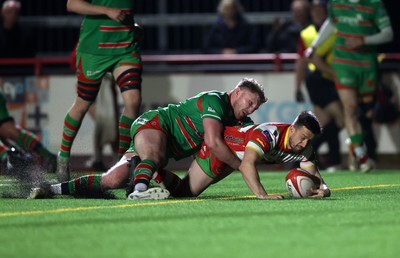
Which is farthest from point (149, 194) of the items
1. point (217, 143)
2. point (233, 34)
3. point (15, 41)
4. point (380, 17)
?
point (15, 41)

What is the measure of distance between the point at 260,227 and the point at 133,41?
15.1ft

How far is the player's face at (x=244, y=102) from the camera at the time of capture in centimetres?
909

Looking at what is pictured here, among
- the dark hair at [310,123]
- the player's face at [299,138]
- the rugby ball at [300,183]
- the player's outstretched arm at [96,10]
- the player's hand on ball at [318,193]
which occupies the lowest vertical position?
the player's hand on ball at [318,193]

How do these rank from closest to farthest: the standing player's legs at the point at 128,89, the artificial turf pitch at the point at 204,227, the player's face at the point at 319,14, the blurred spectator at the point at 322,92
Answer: the artificial turf pitch at the point at 204,227 < the standing player's legs at the point at 128,89 < the blurred spectator at the point at 322,92 < the player's face at the point at 319,14

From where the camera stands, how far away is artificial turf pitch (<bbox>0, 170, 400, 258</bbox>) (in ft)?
19.7

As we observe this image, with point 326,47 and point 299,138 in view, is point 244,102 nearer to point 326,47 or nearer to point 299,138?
point 299,138

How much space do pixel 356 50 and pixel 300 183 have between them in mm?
5304

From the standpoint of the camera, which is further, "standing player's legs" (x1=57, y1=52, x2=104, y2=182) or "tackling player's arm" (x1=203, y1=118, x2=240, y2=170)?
"standing player's legs" (x1=57, y1=52, x2=104, y2=182)

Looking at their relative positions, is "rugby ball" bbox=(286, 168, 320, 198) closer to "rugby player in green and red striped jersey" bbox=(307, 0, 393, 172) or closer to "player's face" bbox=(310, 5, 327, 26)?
"rugby player in green and red striped jersey" bbox=(307, 0, 393, 172)

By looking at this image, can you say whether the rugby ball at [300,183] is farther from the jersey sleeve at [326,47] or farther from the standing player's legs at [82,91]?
the jersey sleeve at [326,47]

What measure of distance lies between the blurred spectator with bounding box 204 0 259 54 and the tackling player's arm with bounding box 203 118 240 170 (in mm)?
7728

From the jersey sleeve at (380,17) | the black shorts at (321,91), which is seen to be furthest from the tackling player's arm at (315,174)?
the black shorts at (321,91)

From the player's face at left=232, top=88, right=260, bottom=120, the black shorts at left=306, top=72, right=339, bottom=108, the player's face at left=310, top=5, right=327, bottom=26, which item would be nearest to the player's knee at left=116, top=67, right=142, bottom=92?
the player's face at left=232, top=88, right=260, bottom=120

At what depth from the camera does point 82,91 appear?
1126cm
